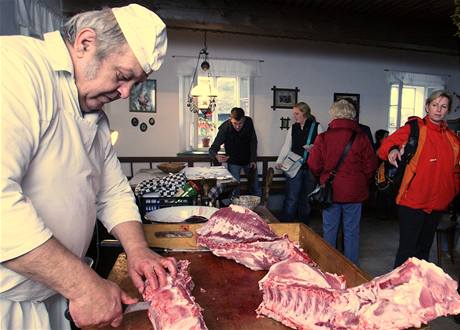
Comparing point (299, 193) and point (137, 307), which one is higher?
point (137, 307)

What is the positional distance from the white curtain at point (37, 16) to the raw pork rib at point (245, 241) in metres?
2.49

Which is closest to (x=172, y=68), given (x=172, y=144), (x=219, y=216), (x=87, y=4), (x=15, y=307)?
(x=172, y=144)

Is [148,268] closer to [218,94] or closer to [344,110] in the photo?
[344,110]

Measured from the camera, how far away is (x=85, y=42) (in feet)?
2.79

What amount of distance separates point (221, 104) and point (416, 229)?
3873 millimetres

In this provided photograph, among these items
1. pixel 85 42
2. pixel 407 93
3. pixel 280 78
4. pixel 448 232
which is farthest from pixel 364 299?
pixel 407 93

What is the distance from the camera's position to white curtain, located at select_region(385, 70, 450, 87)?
632cm

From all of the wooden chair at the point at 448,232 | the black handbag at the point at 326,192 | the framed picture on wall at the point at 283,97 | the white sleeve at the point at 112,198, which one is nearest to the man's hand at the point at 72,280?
the white sleeve at the point at 112,198

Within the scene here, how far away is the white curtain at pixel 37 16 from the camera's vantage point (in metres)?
2.76

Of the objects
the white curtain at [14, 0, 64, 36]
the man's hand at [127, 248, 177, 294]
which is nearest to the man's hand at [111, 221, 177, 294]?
the man's hand at [127, 248, 177, 294]

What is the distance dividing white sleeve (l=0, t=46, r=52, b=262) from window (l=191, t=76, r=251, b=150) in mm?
4962

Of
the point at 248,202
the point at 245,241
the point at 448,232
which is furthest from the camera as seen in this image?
the point at 448,232

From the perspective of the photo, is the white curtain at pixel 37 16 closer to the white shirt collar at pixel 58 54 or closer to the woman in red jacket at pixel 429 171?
the white shirt collar at pixel 58 54

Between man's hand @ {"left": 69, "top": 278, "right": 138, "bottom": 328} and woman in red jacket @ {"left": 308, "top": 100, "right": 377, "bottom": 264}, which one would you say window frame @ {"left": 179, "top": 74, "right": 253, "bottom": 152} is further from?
man's hand @ {"left": 69, "top": 278, "right": 138, "bottom": 328}
